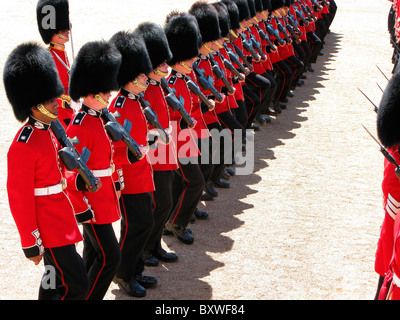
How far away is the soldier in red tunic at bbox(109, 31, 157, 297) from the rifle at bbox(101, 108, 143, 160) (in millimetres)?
65

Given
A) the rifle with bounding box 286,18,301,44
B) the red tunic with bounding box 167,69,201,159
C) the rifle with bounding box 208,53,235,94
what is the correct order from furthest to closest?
1. the rifle with bounding box 286,18,301,44
2. the rifle with bounding box 208,53,235,94
3. the red tunic with bounding box 167,69,201,159

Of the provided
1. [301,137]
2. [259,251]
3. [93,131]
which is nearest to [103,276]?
[93,131]

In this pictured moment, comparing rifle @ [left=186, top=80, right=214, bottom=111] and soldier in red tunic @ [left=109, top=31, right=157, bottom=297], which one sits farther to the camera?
rifle @ [left=186, top=80, right=214, bottom=111]

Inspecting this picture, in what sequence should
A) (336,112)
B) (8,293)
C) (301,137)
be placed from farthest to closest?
(336,112), (301,137), (8,293)

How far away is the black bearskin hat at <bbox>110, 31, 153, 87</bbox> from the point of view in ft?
13.0

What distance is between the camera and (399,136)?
300cm

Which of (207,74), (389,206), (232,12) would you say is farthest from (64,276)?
(232,12)

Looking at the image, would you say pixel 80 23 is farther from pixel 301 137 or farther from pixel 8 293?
pixel 8 293

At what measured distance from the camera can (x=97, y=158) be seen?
11.5 ft

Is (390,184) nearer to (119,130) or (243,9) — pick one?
(119,130)

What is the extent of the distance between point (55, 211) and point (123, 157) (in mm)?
825

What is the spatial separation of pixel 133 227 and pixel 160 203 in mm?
414

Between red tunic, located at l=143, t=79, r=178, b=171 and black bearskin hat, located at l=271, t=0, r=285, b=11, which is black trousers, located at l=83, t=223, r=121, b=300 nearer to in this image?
red tunic, located at l=143, t=79, r=178, b=171

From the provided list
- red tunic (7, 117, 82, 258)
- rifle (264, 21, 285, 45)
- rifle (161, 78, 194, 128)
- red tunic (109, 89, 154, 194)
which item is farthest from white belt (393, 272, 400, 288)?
rifle (264, 21, 285, 45)
